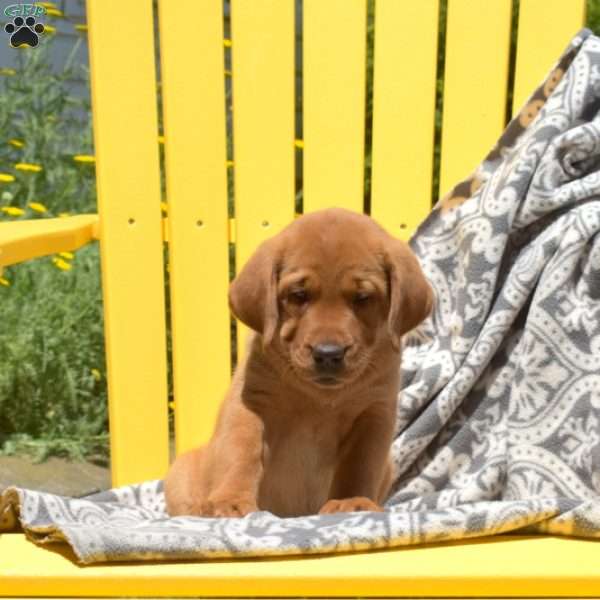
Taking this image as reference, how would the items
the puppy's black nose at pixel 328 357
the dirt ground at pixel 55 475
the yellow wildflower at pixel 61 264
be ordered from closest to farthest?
the puppy's black nose at pixel 328 357, the dirt ground at pixel 55 475, the yellow wildflower at pixel 61 264

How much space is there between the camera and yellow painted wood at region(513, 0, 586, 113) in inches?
102

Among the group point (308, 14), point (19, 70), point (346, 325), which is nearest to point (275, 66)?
point (308, 14)

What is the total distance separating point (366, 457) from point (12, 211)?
2.27 m

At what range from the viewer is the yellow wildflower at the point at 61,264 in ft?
13.0

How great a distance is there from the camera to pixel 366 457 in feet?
7.29

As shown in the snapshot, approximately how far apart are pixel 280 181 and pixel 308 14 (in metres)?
0.43

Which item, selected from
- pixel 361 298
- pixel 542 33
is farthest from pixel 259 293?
pixel 542 33

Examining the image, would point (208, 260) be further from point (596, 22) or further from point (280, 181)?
point (596, 22)

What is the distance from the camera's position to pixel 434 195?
2.81m

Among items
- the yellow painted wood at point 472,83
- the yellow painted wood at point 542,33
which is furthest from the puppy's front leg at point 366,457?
the yellow painted wood at point 542,33

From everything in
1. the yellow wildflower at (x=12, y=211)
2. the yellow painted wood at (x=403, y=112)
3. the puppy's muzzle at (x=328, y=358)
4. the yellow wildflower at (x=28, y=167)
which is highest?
the yellow painted wood at (x=403, y=112)

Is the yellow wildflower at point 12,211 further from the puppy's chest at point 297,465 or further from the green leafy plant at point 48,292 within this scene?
the puppy's chest at point 297,465

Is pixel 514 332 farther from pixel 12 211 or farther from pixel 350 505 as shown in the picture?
pixel 12 211

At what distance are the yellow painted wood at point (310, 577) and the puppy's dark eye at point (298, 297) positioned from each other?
581mm
